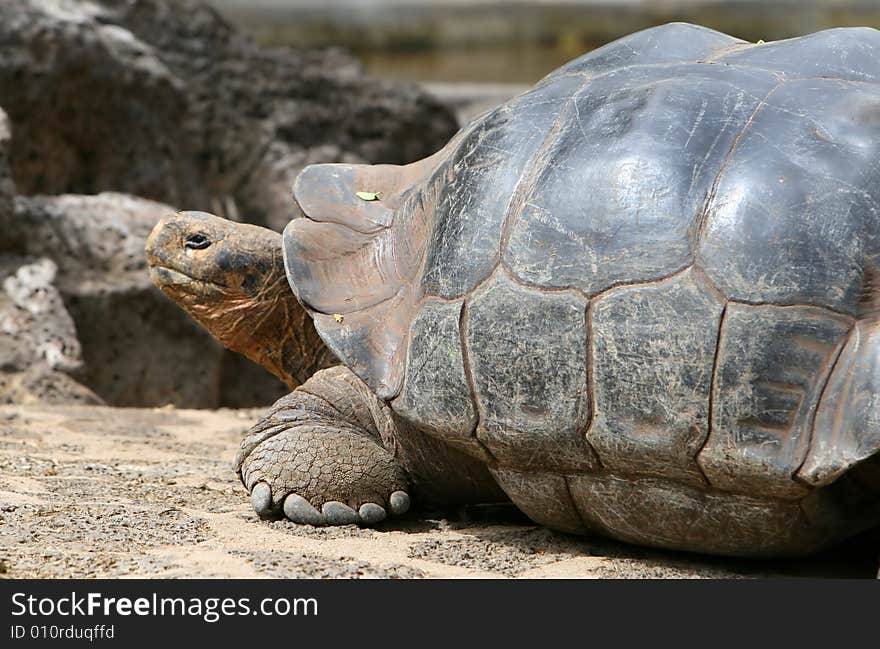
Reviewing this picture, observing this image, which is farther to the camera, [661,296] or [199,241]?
[199,241]

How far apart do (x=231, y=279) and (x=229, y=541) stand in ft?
3.66

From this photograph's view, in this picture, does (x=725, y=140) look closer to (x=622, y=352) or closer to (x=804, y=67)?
(x=804, y=67)

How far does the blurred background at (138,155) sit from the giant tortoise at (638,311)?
2.49 metres

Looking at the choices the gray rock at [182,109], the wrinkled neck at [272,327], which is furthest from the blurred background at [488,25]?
the wrinkled neck at [272,327]

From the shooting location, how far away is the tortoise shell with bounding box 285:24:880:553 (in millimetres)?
2502

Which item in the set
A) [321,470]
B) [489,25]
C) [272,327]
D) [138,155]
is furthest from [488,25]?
[321,470]

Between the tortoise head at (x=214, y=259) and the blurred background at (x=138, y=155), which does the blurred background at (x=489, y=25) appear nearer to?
the blurred background at (x=138, y=155)

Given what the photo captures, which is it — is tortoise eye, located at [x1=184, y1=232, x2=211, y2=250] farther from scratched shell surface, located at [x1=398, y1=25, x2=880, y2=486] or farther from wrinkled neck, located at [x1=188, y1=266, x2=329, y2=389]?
scratched shell surface, located at [x1=398, y1=25, x2=880, y2=486]

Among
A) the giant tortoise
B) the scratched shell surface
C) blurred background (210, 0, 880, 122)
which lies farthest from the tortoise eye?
blurred background (210, 0, 880, 122)

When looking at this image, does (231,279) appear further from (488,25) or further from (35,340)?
(488,25)

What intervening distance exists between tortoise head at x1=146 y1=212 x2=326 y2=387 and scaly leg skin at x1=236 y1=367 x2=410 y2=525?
0.51 m

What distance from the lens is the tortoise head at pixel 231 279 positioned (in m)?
3.80

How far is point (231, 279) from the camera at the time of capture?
3803 millimetres

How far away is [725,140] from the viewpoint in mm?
2705
